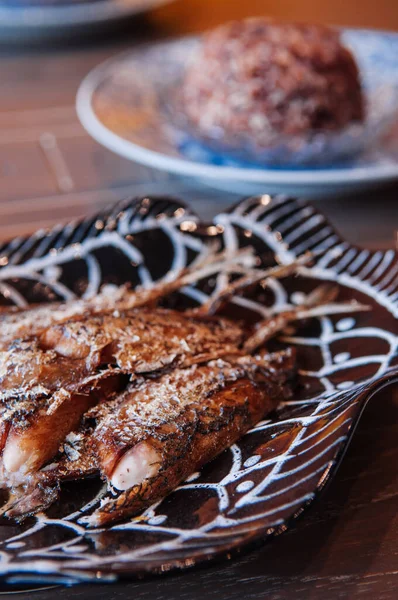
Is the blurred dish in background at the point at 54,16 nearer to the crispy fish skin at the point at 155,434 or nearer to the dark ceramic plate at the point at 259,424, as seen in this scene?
the dark ceramic plate at the point at 259,424

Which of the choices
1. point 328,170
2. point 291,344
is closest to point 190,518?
point 291,344

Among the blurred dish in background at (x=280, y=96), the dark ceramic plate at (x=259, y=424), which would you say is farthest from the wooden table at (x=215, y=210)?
the blurred dish in background at (x=280, y=96)

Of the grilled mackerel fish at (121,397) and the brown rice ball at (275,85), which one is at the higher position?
the brown rice ball at (275,85)

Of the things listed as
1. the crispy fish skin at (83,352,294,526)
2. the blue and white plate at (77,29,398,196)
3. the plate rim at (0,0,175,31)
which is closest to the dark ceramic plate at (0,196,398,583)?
the crispy fish skin at (83,352,294,526)

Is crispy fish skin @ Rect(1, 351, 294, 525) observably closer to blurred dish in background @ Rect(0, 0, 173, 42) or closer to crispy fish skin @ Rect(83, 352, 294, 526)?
crispy fish skin @ Rect(83, 352, 294, 526)

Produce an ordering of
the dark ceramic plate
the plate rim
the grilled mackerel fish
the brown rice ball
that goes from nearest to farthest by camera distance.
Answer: the dark ceramic plate < the grilled mackerel fish < the brown rice ball < the plate rim

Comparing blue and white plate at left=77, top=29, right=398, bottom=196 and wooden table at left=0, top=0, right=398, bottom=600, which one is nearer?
wooden table at left=0, top=0, right=398, bottom=600
